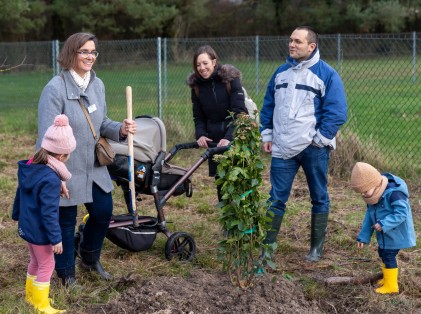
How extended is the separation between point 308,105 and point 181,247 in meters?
1.59

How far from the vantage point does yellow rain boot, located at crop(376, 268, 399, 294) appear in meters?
4.71

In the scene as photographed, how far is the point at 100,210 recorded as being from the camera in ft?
16.3

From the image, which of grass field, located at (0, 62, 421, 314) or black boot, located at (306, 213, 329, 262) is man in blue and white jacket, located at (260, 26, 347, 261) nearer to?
black boot, located at (306, 213, 329, 262)

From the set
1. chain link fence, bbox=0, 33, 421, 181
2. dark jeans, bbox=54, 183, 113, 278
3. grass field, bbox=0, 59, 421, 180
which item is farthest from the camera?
grass field, bbox=0, 59, 421, 180

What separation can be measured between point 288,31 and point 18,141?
2774 centimetres

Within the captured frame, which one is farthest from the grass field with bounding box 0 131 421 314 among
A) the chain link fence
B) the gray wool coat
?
the chain link fence

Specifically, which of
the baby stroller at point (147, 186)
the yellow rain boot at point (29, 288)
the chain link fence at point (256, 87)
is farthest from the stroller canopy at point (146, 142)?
the chain link fence at point (256, 87)

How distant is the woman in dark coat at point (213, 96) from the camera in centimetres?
589

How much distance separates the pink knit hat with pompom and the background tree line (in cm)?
2344

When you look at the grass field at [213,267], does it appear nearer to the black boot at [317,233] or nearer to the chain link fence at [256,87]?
the black boot at [317,233]

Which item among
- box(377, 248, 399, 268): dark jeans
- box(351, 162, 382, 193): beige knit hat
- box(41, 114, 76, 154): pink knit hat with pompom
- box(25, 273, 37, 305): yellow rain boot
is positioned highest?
box(41, 114, 76, 154): pink knit hat with pompom

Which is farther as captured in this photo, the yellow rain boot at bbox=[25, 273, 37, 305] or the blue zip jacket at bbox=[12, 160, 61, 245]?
the yellow rain boot at bbox=[25, 273, 37, 305]

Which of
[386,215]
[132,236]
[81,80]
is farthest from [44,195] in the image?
[386,215]

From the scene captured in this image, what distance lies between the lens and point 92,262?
5.25 m
